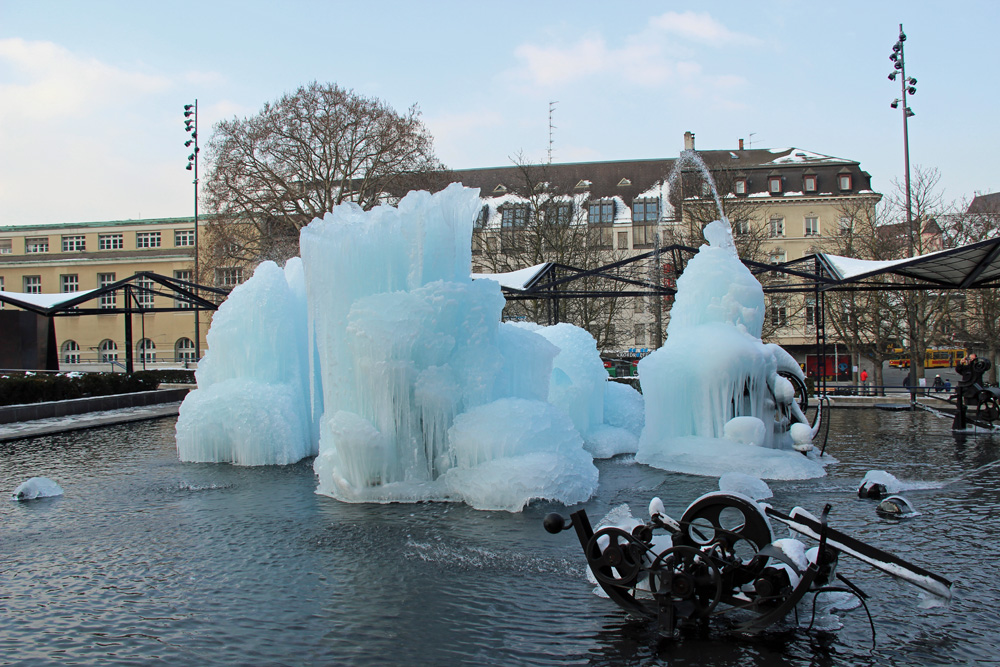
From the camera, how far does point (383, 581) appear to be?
6887 mm

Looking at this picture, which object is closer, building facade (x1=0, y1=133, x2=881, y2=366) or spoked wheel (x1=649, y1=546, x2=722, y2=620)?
spoked wheel (x1=649, y1=546, x2=722, y2=620)

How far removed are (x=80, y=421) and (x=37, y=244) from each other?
59.4 metres

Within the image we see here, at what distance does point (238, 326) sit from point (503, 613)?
10.0m

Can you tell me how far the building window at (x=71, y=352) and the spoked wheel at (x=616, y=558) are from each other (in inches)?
2544

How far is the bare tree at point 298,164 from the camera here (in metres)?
37.0

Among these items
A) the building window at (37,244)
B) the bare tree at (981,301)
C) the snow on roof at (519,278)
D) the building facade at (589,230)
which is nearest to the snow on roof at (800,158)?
the building facade at (589,230)

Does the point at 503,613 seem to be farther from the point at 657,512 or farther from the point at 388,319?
the point at 388,319

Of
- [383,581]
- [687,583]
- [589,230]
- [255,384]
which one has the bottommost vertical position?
[383,581]

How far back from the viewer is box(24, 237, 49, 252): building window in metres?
69.0

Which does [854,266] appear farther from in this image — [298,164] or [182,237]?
[182,237]

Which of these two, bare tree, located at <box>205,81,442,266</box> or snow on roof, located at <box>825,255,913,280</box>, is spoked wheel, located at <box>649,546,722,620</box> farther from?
bare tree, located at <box>205,81,442,266</box>

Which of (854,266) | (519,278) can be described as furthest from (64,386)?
(854,266)

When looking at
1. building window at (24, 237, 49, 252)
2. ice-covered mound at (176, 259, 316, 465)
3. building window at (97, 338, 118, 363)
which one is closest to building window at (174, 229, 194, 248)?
building window at (97, 338, 118, 363)

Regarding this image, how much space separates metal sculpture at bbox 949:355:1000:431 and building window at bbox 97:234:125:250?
66.2m
